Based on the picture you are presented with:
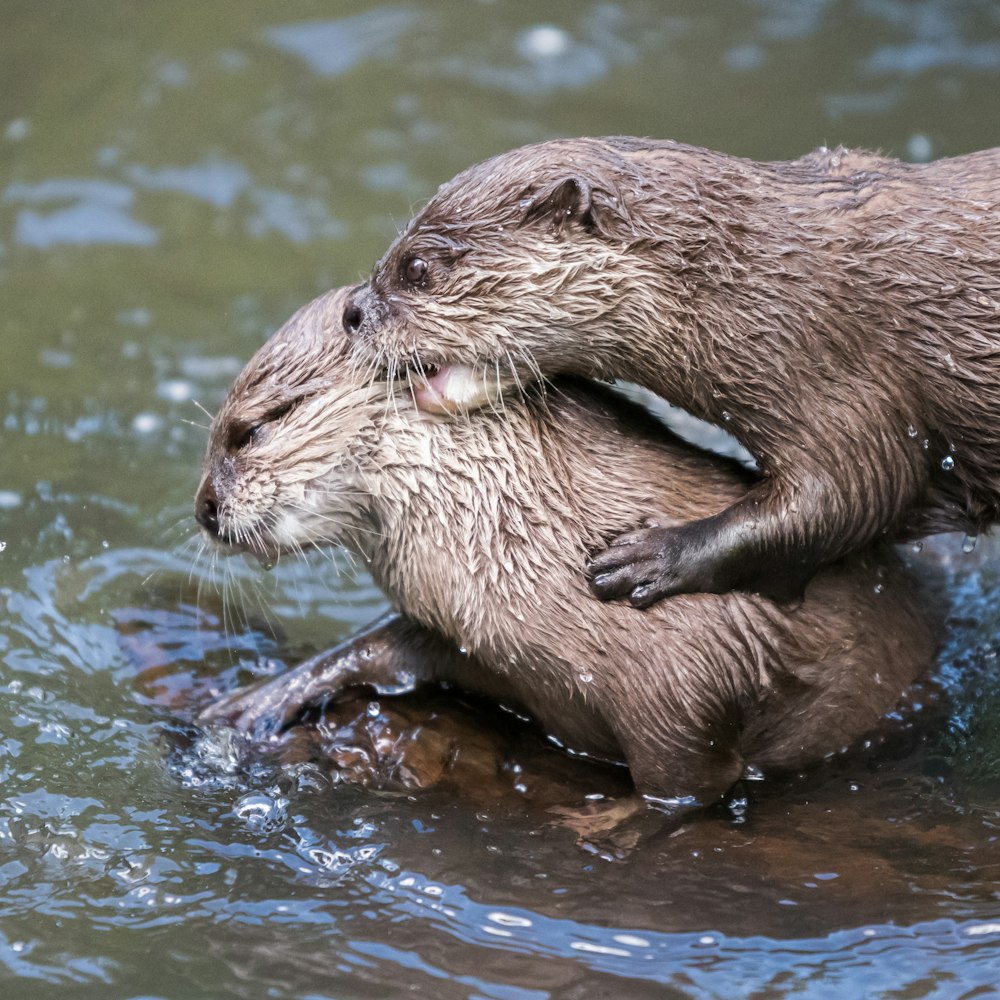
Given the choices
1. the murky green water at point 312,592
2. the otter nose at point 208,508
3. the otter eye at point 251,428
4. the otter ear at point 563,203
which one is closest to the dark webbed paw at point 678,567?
the murky green water at point 312,592

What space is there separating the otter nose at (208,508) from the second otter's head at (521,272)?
0.49 m

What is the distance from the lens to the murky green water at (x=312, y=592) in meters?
2.77

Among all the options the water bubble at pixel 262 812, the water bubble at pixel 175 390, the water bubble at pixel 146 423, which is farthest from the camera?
the water bubble at pixel 175 390

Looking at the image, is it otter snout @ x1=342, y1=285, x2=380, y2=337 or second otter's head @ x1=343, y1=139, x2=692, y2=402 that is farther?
otter snout @ x1=342, y1=285, x2=380, y2=337

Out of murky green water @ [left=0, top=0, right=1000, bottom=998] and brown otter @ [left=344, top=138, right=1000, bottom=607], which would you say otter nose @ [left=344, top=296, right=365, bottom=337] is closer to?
brown otter @ [left=344, top=138, right=1000, bottom=607]

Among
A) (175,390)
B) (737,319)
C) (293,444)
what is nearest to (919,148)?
(175,390)

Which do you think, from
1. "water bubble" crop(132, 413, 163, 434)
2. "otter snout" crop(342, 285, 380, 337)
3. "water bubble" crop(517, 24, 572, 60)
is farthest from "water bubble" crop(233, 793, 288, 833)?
"water bubble" crop(517, 24, 572, 60)

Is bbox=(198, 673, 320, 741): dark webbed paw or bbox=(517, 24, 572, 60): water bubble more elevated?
bbox=(517, 24, 572, 60): water bubble

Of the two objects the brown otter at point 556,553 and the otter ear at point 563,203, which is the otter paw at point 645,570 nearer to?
the brown otter at point 556,553

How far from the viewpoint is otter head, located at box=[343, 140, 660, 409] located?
2945mm

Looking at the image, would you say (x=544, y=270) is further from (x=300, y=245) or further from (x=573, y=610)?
(x=300, y=245)

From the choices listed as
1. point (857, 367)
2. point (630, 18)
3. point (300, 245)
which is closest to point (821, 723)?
point (857, 367)

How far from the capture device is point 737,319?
2.93 m

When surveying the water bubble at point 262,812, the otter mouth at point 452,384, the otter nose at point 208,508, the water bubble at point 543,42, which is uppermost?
the water bubble at point 543,42
